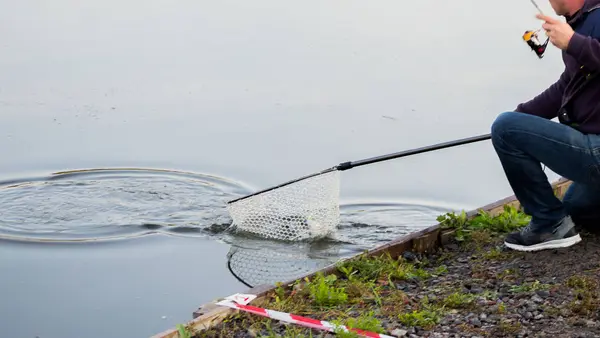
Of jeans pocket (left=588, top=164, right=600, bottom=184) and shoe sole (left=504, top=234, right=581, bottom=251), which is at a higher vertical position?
jeans pocket (left=588, top=164, right=600, bottom=184)

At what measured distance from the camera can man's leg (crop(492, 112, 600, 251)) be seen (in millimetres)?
4613

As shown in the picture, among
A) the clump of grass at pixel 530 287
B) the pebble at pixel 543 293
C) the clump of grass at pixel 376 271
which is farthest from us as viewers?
the clump of grass at pixel 376 271

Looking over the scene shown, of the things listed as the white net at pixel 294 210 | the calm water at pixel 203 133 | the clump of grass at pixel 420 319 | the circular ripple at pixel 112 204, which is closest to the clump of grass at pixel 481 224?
the white net at pixel 294 210

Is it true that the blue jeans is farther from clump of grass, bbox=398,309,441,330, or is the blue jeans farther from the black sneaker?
clump of grass, bbox=398,309,441,330

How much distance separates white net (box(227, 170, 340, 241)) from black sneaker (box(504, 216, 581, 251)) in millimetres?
1667

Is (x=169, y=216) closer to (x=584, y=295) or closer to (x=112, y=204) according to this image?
(x=112, y=204)

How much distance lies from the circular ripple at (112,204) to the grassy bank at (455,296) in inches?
109

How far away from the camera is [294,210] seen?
695cm

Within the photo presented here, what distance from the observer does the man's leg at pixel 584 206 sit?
533 cm

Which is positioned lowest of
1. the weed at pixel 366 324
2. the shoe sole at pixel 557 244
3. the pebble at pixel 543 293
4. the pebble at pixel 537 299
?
the pebble at pixel 537 299

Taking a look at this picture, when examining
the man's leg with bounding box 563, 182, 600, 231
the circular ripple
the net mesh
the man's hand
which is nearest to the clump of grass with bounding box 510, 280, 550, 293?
the man's leg with bounding box 563, 182, 600, 231

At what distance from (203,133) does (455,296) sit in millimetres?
→ 6118

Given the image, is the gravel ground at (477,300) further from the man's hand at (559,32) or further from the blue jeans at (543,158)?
the man's hand at (559,32)

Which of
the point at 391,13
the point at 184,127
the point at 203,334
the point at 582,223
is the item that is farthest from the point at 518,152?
the point at 391,13
